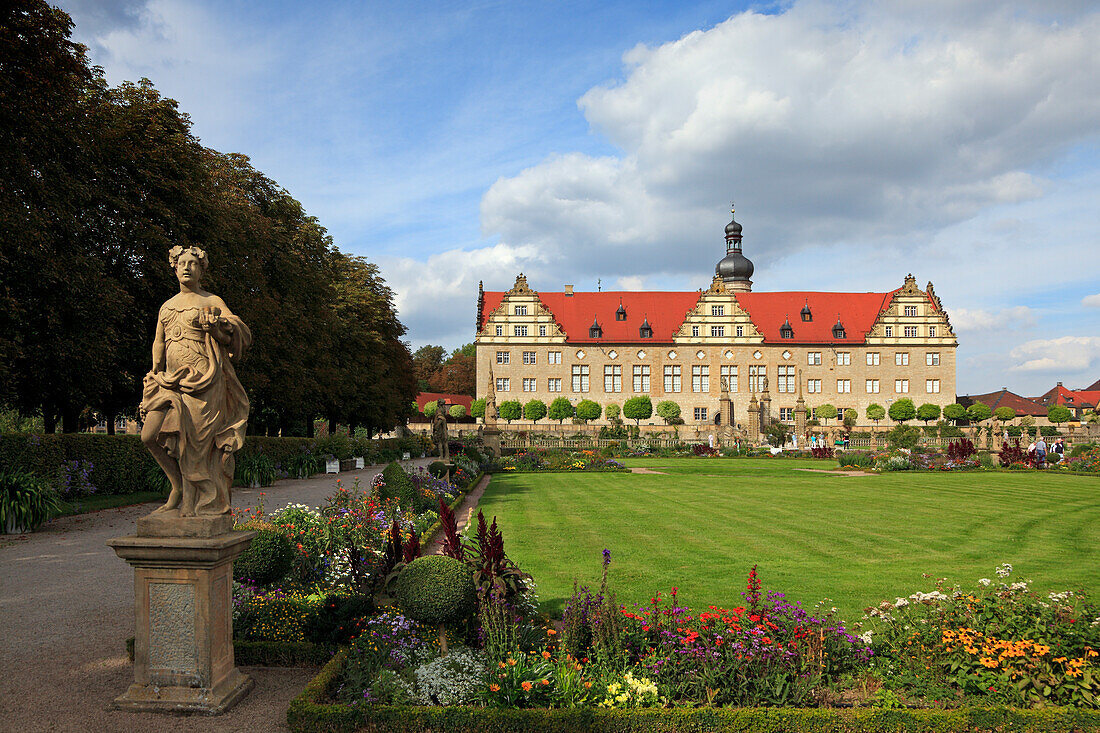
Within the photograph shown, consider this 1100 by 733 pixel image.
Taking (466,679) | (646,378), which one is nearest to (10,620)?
(466,679)

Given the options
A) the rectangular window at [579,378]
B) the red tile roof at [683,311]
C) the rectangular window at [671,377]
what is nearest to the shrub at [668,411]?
the rectangular window at [671,377]

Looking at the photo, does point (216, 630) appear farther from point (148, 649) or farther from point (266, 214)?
point (266, 214)

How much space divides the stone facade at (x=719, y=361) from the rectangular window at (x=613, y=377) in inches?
3.9

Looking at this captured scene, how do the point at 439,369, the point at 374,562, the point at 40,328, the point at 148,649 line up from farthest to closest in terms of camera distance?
the point at 439,369
the point at 40,328
the point at 374,562
the point at 148,649

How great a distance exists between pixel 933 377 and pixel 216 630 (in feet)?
233

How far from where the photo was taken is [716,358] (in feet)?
207

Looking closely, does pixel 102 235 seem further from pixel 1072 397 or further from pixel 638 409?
pixel 1072 397

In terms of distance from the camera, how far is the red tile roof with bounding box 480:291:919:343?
6431 cm

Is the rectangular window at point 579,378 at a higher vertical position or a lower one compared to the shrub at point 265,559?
higher

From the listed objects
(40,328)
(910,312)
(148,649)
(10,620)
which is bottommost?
(10,620)

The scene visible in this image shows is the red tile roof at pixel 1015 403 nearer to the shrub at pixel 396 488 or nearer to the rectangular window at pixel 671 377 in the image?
the rectangular window at pixel 671 377

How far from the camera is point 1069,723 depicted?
432 cm

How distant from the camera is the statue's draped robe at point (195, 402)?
15.8 ft

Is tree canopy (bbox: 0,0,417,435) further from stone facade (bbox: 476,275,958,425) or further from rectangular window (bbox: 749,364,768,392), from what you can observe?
rectangular window (bbox: 749,364,768,392)
